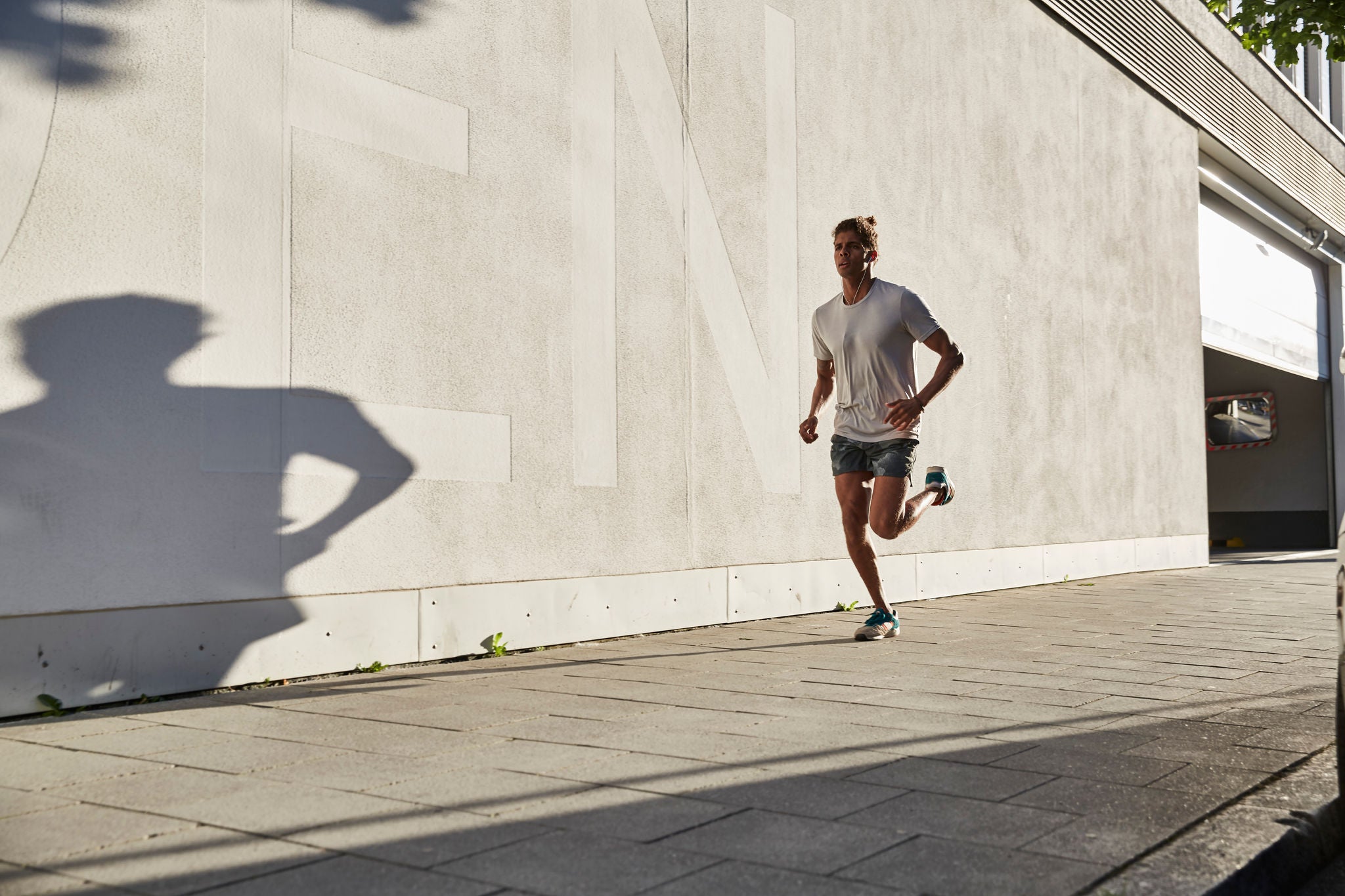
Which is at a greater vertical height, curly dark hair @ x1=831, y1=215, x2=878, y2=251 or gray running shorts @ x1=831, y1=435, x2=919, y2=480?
curly dark hair @ x1=831, y1=215, x2=878, y2=251

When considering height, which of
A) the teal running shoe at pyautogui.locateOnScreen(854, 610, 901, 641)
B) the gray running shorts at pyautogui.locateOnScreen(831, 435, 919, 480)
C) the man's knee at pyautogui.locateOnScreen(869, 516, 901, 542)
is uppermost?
the gray running shorts at pyautogui.locateOnScreen(831, 435, 919, 480)

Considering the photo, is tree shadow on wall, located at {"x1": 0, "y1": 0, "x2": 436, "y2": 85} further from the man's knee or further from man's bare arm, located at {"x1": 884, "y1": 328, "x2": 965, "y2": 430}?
the man's knee

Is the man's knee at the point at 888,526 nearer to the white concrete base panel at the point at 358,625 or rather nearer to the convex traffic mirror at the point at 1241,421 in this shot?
the white concrete base panel at the point at 358,625

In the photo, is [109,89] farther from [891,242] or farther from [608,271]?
[891,242]

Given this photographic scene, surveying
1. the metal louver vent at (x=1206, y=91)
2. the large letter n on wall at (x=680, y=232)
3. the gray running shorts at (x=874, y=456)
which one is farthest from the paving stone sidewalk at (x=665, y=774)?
the metal louver vent at (x=1206, y=91)

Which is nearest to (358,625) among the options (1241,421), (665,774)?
(665,774)

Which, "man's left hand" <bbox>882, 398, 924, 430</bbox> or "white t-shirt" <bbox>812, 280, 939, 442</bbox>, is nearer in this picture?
"man's left hand" <bbox>882, 398, 924, 430</bbox>

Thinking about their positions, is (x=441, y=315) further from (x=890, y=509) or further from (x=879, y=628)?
(x=879, y=628)

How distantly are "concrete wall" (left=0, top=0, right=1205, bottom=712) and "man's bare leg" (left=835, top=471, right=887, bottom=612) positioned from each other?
1.07m

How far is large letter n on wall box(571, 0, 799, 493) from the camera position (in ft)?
21.1

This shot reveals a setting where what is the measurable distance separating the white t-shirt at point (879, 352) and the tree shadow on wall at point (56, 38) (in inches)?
140

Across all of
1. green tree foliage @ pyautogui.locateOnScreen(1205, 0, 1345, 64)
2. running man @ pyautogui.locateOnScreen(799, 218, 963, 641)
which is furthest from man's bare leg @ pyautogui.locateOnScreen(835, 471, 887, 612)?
green tree foliage @ pyautogui.locateOnScreen(1205, 0, 1345, 64)

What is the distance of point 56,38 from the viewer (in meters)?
4.33

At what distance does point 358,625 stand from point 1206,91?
13.7 meters
